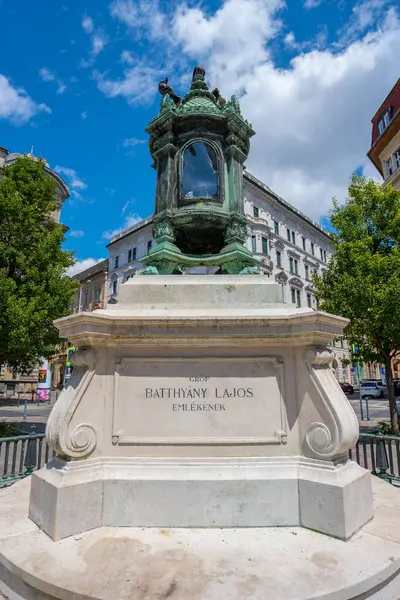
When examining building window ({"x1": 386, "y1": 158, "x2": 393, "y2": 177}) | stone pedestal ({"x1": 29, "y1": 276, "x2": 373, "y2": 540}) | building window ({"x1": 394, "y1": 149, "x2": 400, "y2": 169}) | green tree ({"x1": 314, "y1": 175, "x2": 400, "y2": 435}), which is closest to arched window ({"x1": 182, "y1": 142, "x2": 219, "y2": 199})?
stone pedestal ({"x1": 29, "y1": 276, "x2": 373, "y2": 540})

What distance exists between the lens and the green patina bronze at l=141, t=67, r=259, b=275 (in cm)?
514

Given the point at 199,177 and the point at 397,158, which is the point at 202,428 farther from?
the point at 397,158

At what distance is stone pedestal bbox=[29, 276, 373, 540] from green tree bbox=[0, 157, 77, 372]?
992 cm

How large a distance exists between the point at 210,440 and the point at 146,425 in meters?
0.65

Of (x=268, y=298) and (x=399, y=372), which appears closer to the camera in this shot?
(x=268, y=298)

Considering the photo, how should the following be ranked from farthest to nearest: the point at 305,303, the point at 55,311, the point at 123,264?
the point at 123,264 < the point at 305,303 < the point at 55,311

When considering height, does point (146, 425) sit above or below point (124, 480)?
above

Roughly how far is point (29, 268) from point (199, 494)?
12.8 meters

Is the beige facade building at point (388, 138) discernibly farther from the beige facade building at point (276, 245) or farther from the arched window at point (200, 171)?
the arched window at point (200, 171)

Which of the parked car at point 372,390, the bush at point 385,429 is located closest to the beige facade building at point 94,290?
the parked car at point 372,390

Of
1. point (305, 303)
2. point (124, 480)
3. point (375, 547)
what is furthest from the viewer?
point (305, 303)

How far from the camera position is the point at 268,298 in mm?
4363

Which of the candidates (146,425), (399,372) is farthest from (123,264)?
(146,425)

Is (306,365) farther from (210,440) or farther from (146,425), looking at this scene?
(146,425)
